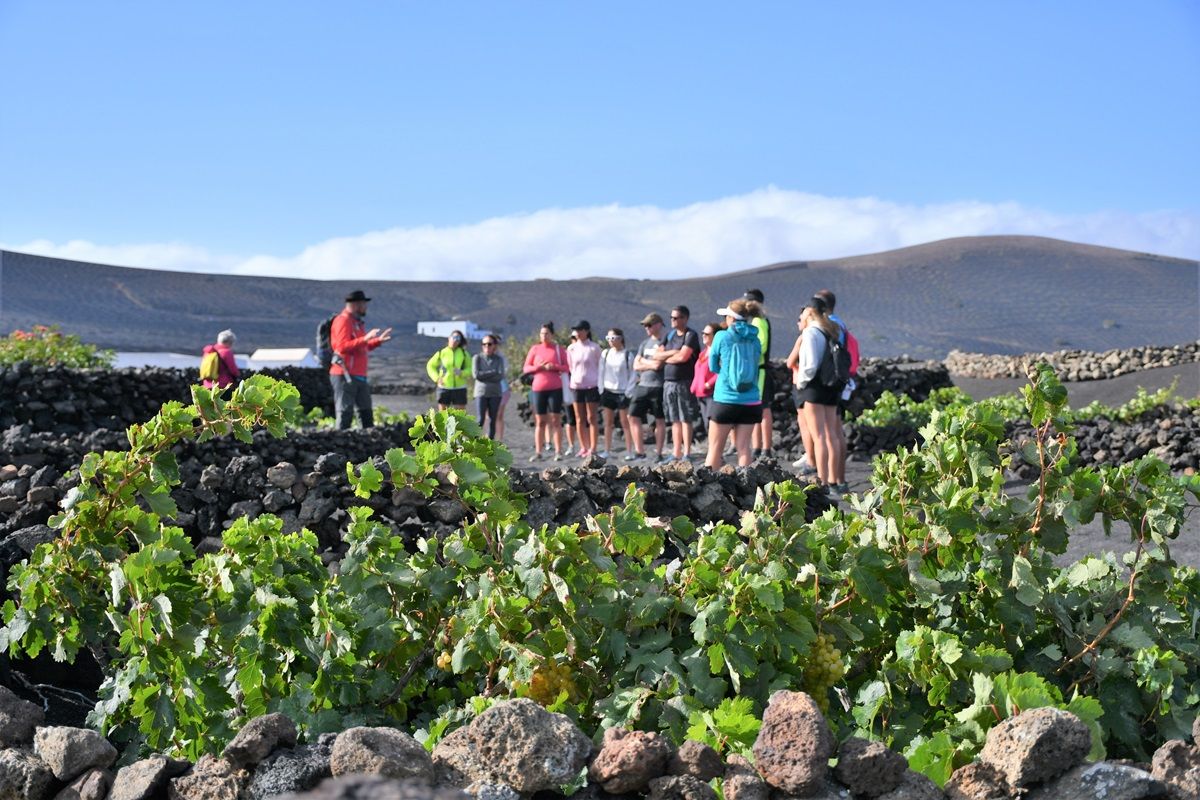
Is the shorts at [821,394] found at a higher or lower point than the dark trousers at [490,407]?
higher

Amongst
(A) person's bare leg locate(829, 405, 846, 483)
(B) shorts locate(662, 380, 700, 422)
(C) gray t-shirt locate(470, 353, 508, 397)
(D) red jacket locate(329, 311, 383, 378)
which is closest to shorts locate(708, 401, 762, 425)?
(A) person's bare leg locate(829, 405, 846, 483)

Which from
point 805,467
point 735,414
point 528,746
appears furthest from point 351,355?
point 528,746

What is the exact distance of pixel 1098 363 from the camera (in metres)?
26.7

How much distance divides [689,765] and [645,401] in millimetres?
11722

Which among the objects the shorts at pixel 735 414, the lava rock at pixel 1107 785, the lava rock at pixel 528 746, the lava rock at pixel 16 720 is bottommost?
the lava rock at pixel 16 720

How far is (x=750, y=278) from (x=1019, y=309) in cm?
1539

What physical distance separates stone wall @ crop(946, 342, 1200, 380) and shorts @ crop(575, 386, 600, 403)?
42.0 ft

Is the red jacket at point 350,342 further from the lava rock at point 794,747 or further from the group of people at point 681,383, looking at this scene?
the lava rock at point 794,747

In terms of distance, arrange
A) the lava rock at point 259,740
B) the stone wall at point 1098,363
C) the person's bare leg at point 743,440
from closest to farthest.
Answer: the lava rock at point 259,740 → the person's bare leg at point 743,440 → the stone wall at point 1098,363

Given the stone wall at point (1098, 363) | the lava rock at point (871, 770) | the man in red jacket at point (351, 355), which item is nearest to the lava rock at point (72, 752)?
the lava rock at point (871, 770)

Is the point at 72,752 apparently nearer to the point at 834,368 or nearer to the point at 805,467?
the point at 834,368

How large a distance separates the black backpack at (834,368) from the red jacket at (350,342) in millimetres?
4705

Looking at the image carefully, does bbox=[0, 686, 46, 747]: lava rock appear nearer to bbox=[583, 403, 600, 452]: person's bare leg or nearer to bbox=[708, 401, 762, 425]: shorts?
bbox=[708, 401, 762, 425]: shorts

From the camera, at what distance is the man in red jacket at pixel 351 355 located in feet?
41.0
